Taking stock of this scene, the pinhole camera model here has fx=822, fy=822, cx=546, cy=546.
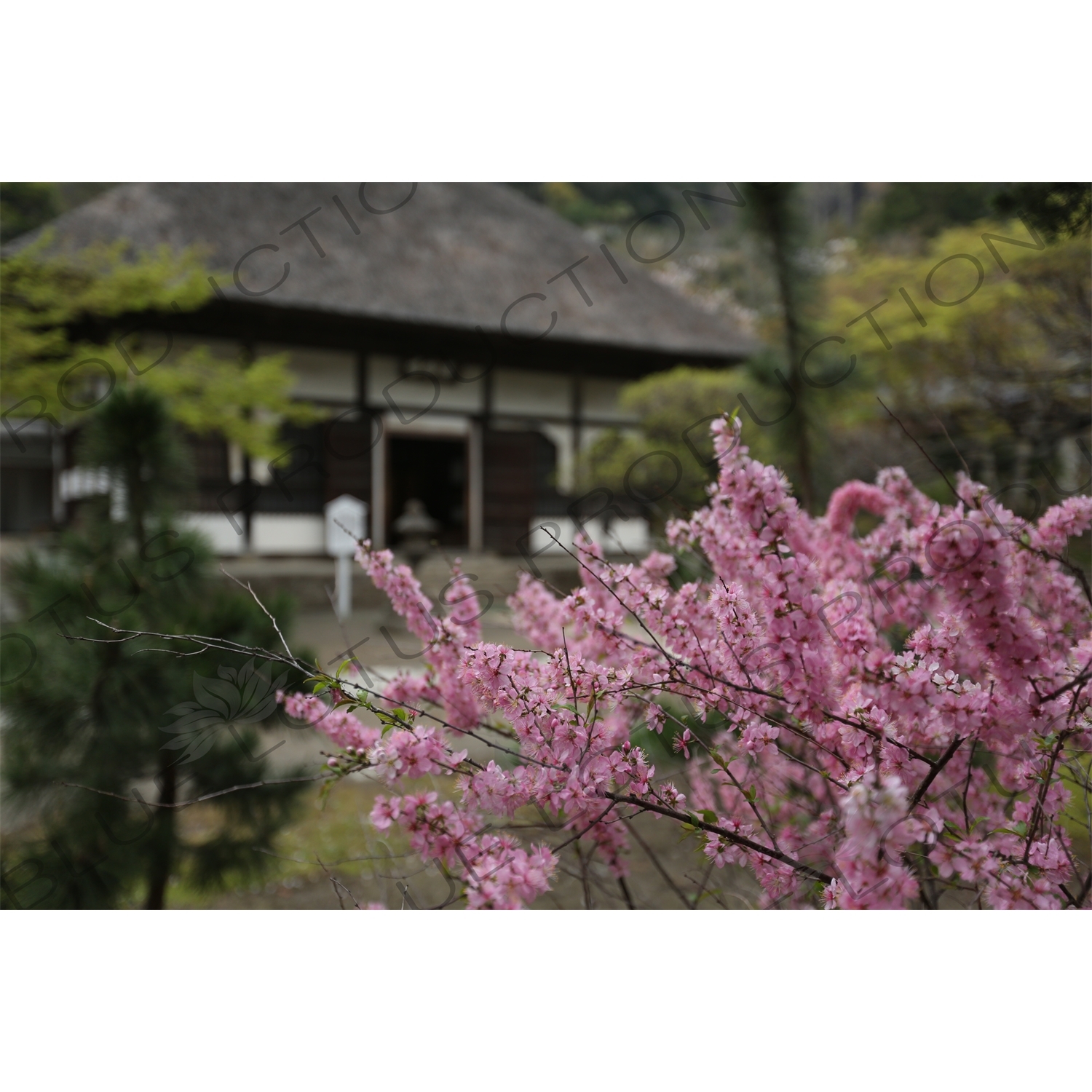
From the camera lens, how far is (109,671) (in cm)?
136

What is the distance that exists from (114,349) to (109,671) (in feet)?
9.63

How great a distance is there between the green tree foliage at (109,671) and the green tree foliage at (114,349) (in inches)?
47.1

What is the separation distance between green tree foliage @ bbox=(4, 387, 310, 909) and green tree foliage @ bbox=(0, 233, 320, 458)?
1.20m

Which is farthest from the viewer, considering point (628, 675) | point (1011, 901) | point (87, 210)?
point (87, 210)

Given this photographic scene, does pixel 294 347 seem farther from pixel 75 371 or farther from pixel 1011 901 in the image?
pixel 1011 901

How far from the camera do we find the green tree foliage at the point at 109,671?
4.40 ft

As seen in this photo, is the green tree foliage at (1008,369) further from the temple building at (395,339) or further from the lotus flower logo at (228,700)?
the temple building at (395,339)

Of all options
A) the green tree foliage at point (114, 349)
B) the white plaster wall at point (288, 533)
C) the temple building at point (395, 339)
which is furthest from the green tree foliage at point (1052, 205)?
the white plaster wall at point (288, 533)

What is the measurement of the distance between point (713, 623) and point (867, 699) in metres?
0.20

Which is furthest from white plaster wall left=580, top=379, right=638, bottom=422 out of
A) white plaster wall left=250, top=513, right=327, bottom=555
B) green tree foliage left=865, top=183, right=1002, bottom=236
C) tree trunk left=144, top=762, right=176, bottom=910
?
tree trunk left=144, top=762, right=176, bottom=910

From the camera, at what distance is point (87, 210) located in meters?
4.72

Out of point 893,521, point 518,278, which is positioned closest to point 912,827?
point 893,521

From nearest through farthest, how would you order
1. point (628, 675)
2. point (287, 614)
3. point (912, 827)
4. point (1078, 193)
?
1. point (912, 827)
2. point (628, 675)
3. point (1078, 193)
4. point (287, 614)

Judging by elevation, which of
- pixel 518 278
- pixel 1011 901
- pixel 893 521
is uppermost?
pixel 518 278
